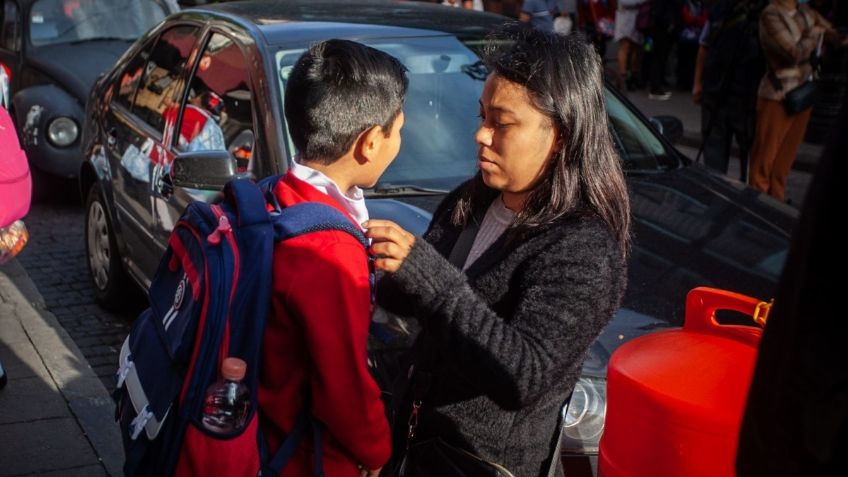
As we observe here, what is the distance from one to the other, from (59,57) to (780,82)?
17.9 ft

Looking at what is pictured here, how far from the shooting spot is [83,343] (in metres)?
5.42

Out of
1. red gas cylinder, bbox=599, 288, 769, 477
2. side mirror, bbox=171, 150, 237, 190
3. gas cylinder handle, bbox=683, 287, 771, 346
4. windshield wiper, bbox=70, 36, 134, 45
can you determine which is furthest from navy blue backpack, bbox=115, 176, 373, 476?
windshield wiper, bbox=70, 36, 134, 45

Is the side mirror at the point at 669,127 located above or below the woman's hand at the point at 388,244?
below

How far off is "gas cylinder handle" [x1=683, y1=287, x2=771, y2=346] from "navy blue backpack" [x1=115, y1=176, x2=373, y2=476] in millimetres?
681

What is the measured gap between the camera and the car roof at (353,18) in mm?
4484

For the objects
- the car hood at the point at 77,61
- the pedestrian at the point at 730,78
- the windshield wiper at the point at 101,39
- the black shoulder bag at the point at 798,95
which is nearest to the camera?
the black shoulder bag at the point at 798,95

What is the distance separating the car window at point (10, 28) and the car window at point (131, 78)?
3561 millimetres

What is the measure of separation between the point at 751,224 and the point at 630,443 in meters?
Result: 2.24

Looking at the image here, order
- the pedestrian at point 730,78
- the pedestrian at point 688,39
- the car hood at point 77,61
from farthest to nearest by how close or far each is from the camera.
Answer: the pedestrian at point 688,39, the car hood at point 77,61, the pedestrian at point 730,78

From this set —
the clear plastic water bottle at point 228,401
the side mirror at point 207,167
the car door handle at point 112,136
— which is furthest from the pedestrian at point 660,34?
the clear plastic water bottle at point 228,401

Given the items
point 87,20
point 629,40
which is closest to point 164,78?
point 87,20

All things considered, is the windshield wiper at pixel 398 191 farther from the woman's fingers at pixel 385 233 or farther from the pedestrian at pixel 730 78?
the pedestrian at pixel 730 78

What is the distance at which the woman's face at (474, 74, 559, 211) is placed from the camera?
209cm

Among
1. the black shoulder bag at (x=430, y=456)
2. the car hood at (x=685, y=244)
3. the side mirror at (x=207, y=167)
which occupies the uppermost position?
the black shoulder bag at (x=430, y=456)
